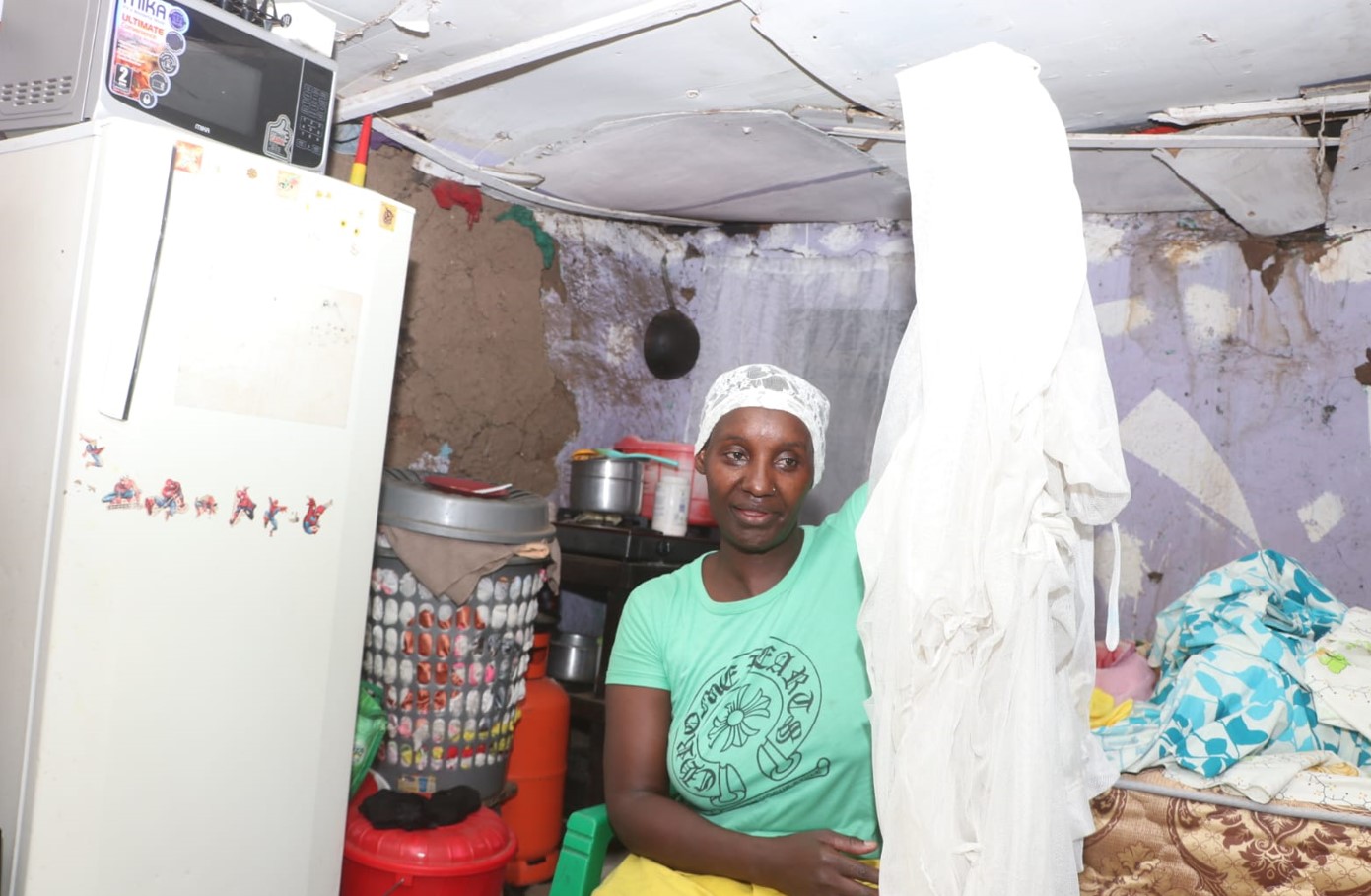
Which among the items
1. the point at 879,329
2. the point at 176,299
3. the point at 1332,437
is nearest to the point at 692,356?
the point at 879,329

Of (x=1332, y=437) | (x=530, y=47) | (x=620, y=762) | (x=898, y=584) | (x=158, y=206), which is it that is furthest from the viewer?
(x=1332, y=437)

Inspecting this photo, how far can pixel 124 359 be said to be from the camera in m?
1.71

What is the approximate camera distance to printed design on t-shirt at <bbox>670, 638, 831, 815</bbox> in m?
1.49

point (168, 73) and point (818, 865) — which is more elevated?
point (168, 73)

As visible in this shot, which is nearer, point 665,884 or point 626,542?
point 665,884

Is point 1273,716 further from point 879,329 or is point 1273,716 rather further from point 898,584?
point 879,329

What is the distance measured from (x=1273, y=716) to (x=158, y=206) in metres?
2.17

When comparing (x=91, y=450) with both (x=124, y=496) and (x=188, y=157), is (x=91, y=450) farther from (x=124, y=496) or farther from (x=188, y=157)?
(x=188, y=157)

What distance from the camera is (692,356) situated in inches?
153

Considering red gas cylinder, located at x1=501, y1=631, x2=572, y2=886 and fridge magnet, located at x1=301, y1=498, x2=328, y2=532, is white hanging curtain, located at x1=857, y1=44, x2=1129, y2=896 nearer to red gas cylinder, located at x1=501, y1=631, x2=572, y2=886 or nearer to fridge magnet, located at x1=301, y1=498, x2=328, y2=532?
fridge magnet, located at x1=301, y1=498, x2=328, y2=532

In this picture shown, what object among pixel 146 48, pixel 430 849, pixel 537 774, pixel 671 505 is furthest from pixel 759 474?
pixel 671 505

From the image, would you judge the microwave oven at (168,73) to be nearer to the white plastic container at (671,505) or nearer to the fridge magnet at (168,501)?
the fridge magnet at (168,501)

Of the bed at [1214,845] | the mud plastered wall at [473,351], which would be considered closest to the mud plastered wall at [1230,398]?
the bed at [1214,845]

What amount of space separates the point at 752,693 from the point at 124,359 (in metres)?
1.13
